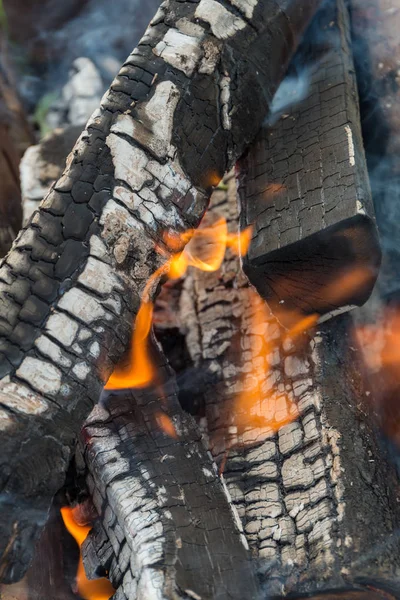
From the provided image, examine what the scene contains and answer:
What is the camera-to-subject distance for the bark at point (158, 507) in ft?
6.14

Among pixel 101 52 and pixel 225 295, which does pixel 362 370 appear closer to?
pixel 225 295

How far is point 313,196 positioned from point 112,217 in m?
0.73

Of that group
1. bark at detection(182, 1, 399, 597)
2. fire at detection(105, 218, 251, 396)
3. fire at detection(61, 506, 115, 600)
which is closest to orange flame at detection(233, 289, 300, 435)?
bark at detection(182, 1, 399, 597)

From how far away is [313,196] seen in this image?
2.22m

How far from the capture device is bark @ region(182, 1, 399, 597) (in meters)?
1.97

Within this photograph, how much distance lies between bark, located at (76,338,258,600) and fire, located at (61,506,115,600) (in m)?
0.13

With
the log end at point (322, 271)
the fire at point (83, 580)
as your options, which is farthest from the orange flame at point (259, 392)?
the fire at point (83, 580)

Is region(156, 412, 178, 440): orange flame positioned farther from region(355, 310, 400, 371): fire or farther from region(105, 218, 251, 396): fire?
region(355, 310, 400, 371): fire

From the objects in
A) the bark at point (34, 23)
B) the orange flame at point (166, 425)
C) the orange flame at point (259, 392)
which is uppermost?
the bark at point (34, 23)

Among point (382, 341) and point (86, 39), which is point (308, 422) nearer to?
point (382, 341)

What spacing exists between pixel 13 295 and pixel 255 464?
1082 mm

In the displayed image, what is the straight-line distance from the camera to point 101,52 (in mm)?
4398

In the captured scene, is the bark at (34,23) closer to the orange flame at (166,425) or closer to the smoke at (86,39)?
the smoke at (86,39)

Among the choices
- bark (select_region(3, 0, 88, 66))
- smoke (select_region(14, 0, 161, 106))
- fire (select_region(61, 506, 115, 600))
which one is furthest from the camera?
bark (select_region(3, 0, 88, 66))
